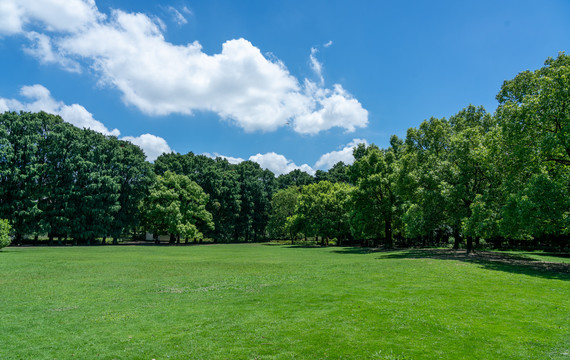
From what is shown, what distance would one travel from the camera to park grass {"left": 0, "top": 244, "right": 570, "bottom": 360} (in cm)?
745

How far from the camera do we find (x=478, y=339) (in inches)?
315

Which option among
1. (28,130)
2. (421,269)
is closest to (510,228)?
(421,269)

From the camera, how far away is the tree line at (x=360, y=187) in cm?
2267

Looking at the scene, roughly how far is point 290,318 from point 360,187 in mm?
40720

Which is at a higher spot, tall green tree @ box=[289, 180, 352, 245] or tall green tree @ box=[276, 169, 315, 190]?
tall green tree @ box=[276, 169, 315, 190]

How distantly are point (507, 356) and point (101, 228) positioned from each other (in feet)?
226

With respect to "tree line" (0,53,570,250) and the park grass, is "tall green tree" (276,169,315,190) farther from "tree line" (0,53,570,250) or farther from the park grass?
the park grass

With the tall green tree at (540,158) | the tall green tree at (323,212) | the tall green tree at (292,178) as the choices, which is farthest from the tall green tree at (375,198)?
the tall green tree at (292,178)

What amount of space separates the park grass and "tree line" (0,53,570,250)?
956 centimetres

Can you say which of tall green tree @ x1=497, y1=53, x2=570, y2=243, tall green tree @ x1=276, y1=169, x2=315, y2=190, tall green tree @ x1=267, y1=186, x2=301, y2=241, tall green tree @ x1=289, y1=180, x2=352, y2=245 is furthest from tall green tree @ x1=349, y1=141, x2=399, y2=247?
tall green tree @ x1=276, y1=169, x2=315, y2=190

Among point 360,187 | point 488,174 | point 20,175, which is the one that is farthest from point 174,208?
point 488,174

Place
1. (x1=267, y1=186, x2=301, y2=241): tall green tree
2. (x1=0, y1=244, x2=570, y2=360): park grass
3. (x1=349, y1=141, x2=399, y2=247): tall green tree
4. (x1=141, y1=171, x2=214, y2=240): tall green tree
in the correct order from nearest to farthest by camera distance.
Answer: (x1=0, y1=244, x2=570, y2=360): park grass → (x1=349, y1=141, x2=399, y2=247): tall green tree → (x1=141, y1=171, x2=214, y2=240): tall green tree → (x1=267, y1=186, x2=301, y2=241): tall green tree

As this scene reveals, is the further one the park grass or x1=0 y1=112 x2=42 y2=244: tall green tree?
x1=0 y1=112 x2=42 y2=244: tall green tree

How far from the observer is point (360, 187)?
1924 inches
